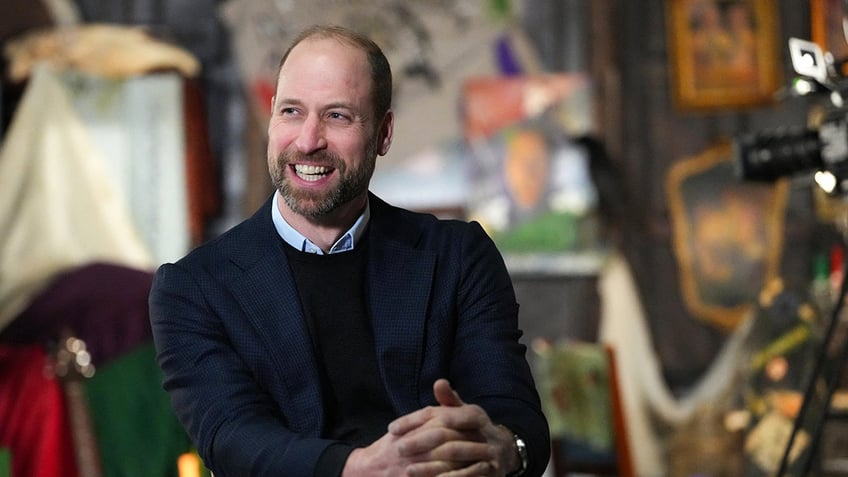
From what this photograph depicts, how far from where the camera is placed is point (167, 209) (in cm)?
576

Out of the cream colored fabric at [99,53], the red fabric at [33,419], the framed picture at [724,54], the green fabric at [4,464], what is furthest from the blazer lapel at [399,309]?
the cream colored fabric at [99,53]

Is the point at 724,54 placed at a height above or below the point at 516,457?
above

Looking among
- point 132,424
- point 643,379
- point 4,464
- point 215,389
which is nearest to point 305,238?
point 215,389

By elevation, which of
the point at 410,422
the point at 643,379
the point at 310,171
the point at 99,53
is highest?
the point at 99,53

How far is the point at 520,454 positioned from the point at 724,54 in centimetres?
415

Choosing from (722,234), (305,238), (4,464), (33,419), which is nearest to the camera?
(305,238)

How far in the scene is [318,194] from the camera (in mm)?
1683

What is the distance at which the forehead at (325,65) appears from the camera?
166cm

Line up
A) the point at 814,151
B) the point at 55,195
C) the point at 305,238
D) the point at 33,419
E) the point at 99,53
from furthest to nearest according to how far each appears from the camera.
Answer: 1. the point at 99,53
2. the point at 55,195
3. the point at 33,419
4. the point at 814,151
5. the point at 305,238

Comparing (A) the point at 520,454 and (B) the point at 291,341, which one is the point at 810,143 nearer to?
(A) the point at 520,454

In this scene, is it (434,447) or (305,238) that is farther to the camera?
(305,238)

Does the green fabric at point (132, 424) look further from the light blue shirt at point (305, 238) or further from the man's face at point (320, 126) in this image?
the man's face at point (320, 126)

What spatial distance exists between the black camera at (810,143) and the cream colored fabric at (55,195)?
321 cm

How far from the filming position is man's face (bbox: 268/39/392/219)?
65.4 inches
